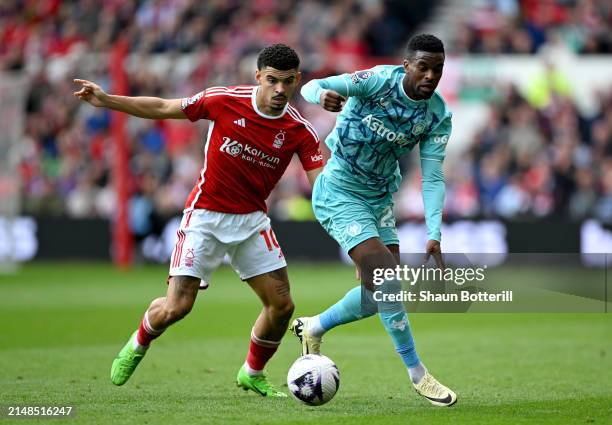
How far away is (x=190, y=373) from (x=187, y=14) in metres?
16.2

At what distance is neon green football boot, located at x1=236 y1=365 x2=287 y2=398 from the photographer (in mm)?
8477

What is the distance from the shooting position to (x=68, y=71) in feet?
77.1

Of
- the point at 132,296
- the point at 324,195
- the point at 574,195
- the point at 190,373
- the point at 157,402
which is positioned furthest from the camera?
the point at 574,195

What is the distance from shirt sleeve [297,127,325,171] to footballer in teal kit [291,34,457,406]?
12cm

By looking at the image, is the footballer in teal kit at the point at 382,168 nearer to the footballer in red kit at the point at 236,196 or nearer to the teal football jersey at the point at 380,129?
the teal football jersey at the point at 380,129

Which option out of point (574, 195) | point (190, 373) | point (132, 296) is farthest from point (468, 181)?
point (190, 373)

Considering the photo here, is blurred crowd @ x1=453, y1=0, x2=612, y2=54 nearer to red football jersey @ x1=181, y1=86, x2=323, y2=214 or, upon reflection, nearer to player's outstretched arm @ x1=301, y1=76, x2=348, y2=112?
red football jersey @ x1=181, y1=86, x2=323, y2=214

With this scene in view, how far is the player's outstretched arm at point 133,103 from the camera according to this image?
7984mm

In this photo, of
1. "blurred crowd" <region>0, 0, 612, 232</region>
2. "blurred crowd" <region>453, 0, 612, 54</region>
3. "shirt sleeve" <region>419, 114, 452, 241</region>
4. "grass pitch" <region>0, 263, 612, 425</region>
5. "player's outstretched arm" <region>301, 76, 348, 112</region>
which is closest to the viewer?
"player's outstretched arm" <region>301, 76, 348, 112</region>

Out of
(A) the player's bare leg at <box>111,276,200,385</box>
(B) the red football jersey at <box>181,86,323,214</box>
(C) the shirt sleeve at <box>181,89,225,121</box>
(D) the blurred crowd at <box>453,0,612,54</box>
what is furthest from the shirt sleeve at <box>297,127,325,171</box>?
(D) the blurred crowd at <box>453,0,612,54</box>

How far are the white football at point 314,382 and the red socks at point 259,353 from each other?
0.73m

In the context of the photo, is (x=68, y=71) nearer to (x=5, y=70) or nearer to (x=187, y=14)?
(x=5, y=70)

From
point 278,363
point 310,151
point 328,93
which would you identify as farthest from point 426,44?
point 278,363

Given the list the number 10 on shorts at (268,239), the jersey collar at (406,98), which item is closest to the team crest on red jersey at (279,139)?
the number 10 on shorts at (268,239)
